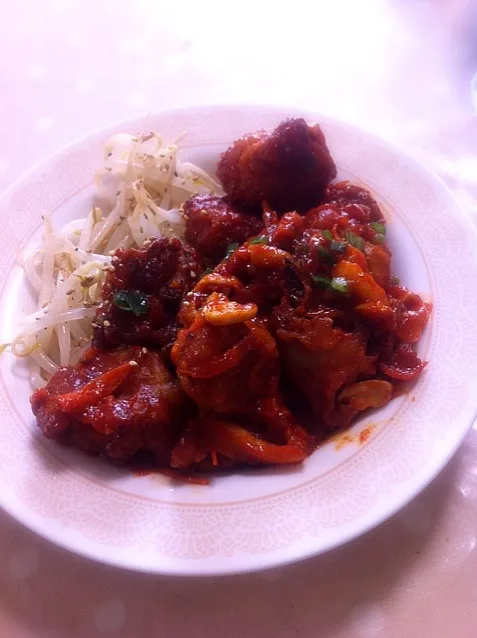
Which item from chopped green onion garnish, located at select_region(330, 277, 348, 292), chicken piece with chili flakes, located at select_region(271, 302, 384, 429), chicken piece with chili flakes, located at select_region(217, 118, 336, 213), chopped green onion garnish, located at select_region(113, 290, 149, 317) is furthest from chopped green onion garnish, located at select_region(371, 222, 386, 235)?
chopped green onion garnish, located at select_region(113, 290, 149, 317)

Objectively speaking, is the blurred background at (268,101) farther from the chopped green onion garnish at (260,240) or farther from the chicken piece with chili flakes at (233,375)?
the chopped green onion garnish at (260,240)

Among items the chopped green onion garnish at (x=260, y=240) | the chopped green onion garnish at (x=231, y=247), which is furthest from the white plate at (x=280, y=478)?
the chopped green onion garnish at (x=231, y=247)

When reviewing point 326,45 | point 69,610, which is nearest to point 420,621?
point 69,610

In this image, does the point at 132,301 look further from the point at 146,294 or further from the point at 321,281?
the point at 321,281

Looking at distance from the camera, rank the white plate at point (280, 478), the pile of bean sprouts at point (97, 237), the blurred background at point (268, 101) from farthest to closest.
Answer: the pile of bean sprouts at point (97, 237)
the blurred background at point (268, 101)
the white plate at point (280, 478)

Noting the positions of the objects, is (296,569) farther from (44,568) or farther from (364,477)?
(44,568)

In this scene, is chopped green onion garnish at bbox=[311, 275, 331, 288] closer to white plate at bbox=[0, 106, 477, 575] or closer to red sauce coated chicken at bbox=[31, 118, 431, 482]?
red sauce coated chicken at bbox=[31, 118, 431, 482]

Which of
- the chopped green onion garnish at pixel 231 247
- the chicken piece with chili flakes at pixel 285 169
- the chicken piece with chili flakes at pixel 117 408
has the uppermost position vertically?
the chicken piece with chili flakes at pixel 285 169
